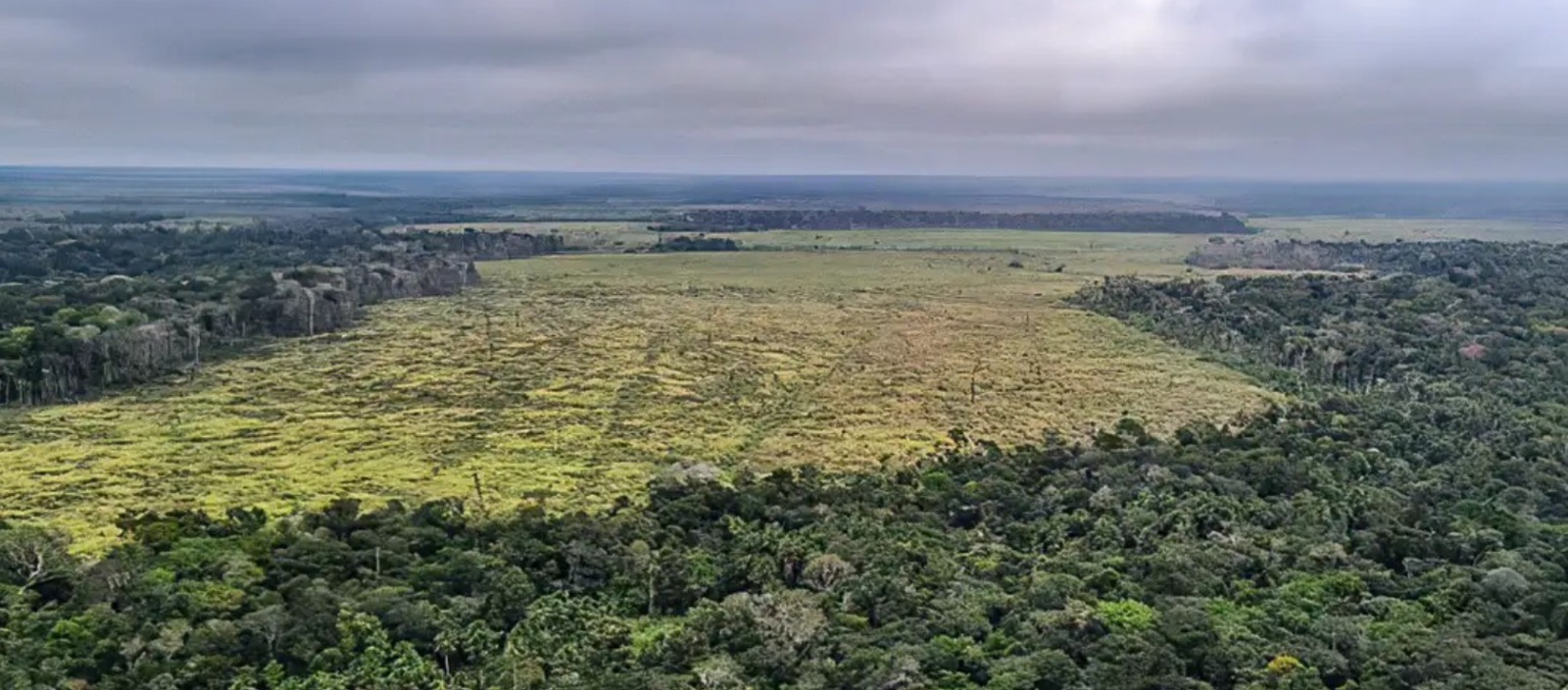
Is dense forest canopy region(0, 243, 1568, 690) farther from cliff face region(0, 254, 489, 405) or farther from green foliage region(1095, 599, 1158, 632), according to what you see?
cliff face region(0, 254, 489, 405)

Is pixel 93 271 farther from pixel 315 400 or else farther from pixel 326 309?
pixel 315 400

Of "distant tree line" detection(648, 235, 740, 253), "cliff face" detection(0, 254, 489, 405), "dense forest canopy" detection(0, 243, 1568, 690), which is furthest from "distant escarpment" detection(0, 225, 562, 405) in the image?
"dense forest canopy" detection(0, 243, 1568, 690)

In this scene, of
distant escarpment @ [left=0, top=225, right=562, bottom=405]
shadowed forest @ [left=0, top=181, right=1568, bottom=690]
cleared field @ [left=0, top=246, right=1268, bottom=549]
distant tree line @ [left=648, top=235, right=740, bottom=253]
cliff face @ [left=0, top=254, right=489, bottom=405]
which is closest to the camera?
shadowed forest @ [left=0, top=181, right=1568, bottom=690]

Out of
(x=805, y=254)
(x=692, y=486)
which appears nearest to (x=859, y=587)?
(x=692, y=486)

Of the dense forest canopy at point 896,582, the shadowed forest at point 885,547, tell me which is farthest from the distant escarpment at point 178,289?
the dense forest canopy at point 896,582

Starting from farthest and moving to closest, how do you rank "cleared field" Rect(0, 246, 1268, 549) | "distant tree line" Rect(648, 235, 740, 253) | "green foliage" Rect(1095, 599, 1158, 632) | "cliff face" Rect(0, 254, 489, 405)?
"distant tree line" Rect(648, 235, 740, 253) → "cliff face" Rect(0, 254, 489, 405) → "cleared field" Rect(0, 246, 1268, 549) → "green foliage" Rect(1095, 599, 1158, 632)

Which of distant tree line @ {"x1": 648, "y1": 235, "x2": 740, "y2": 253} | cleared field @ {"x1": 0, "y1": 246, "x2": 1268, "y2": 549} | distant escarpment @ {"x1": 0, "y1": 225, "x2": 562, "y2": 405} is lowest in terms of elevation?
cleared field @ {"x1": 0, "y1": 246, "x2": 1268, "y2": 549}

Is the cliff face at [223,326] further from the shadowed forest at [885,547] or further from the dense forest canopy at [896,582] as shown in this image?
the dense forest canopy at [896,582]

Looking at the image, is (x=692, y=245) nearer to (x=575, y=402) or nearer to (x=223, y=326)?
(x=223, y=326)
